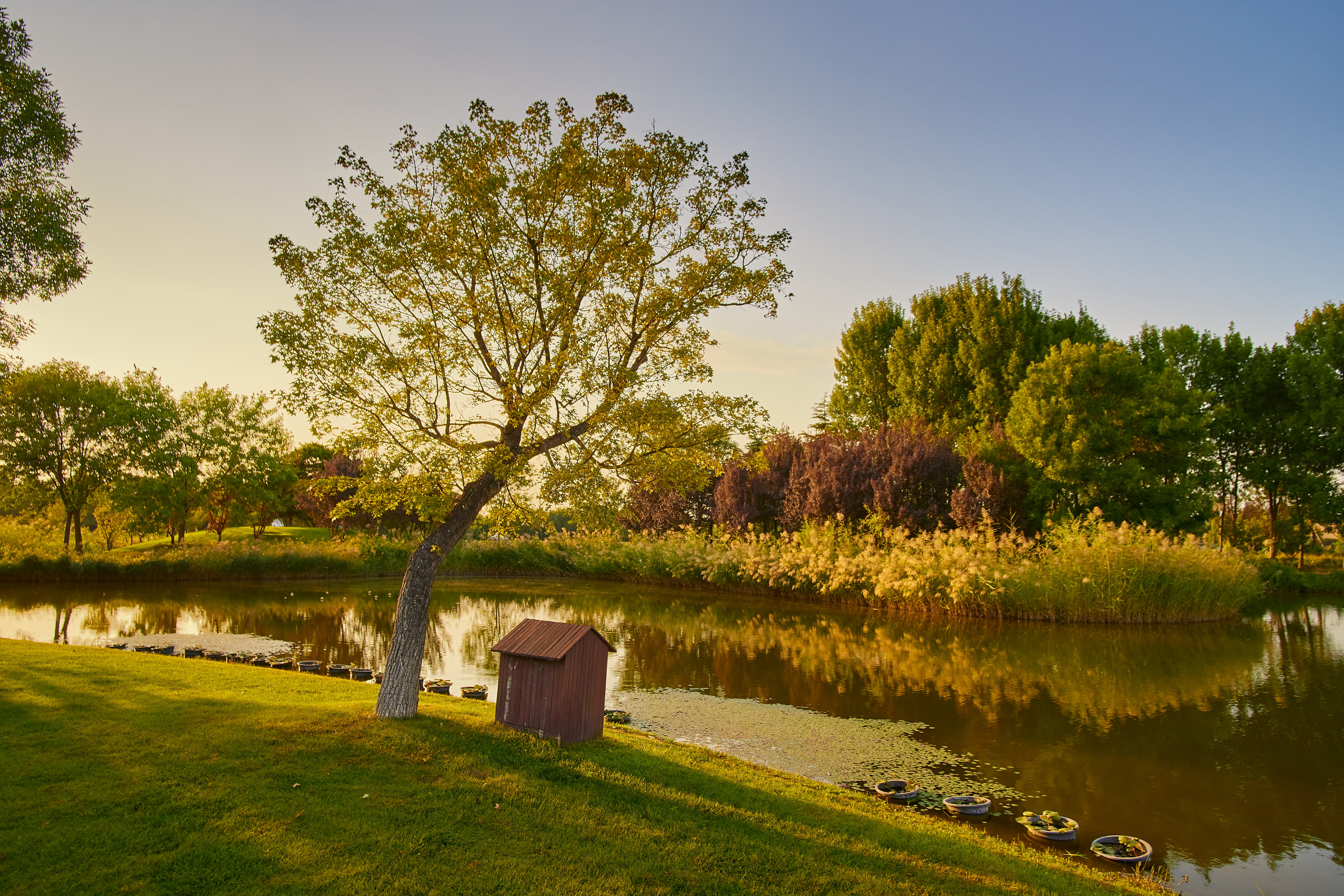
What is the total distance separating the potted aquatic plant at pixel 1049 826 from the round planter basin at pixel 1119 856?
6.9 inches

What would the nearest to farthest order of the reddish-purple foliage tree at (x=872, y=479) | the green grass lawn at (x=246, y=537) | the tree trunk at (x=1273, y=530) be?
the reddish-purple foliage tree at (x=872, y=479) < the green grass lawn at (x=246, y=537) < the tree trunk at (x=1273, y=530)

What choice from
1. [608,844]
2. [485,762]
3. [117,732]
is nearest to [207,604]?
[117,732]

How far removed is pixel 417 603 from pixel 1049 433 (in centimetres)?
2470

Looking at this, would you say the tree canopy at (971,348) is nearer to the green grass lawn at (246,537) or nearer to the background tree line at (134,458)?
the background tree line at (134,458)

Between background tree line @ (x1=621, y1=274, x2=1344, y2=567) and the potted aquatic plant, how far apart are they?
15.9 meters

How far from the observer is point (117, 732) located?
5.96m

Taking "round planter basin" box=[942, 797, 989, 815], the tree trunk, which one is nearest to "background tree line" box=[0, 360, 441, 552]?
"round planter basin" box=[942, 797, 989, 815]

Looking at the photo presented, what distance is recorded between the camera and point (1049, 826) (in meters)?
5.80

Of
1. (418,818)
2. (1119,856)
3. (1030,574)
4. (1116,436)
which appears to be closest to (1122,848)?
(1119,856)

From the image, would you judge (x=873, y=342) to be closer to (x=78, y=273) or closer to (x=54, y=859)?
(x=78, y=273)

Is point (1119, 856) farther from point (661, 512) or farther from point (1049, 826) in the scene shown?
point (661, 512)

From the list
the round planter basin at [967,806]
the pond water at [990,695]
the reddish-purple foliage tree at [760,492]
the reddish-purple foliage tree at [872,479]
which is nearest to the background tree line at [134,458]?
the pond water at [990,695]

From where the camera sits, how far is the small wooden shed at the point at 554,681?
20.7ft

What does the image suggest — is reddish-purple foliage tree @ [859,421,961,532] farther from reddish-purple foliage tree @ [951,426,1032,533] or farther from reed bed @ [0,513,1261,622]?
reed bed @ [0,513,1261,622]
